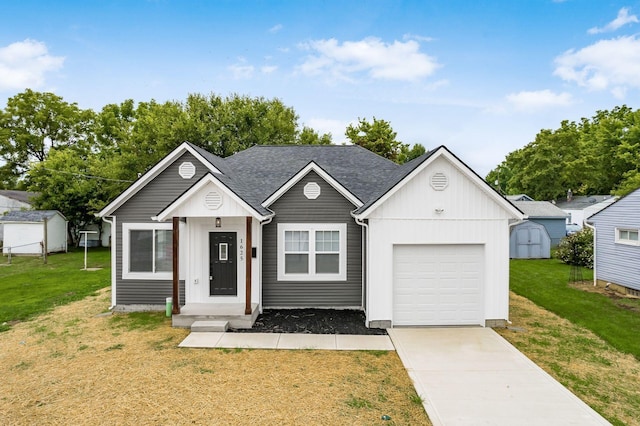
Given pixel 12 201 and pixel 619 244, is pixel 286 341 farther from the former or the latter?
pixel 12 201

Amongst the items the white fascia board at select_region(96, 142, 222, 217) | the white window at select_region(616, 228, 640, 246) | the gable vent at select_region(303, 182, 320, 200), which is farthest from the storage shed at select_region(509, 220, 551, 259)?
the white fascia board at select_region(96, 142, 222, 217)

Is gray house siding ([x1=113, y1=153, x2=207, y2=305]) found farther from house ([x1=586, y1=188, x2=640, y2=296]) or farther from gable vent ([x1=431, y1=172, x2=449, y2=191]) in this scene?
house ([x1=586, y1=188, x2=640, y2=296])

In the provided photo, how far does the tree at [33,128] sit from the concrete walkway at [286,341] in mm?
40015

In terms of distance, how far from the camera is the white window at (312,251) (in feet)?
36.7

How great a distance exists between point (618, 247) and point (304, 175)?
42.2ft

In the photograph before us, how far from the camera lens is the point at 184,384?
6207mm

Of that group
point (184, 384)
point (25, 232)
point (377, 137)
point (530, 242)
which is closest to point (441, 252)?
point (184, 384)

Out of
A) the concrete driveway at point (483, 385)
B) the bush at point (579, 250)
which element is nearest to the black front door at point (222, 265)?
the concrete driveway at point (483, 385)

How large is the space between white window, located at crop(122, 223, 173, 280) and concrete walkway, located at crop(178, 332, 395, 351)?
3.25 m

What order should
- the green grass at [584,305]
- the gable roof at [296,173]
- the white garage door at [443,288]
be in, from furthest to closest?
the white garage door at [443,288] < the gable roof at [296,173] < the green grass at [584,305]

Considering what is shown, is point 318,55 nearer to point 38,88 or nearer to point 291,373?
point 291,373

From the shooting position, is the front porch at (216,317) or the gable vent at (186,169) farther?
the gable vent at (186,169)

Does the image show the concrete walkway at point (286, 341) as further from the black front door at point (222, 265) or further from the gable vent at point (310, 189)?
the gable vent at point (310, 189)

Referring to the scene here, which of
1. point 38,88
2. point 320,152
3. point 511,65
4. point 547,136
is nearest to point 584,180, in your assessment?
point 547,136
